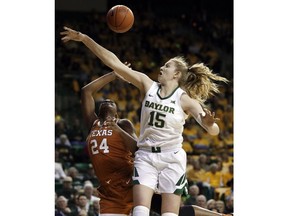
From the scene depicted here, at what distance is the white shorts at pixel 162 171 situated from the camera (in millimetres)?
5883

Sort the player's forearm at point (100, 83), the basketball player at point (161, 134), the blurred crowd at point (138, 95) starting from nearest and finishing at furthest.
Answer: the basketball player at point (161, 134)
the player's forearm at point (100, 83)
the blurred crowd at point (138, 95)

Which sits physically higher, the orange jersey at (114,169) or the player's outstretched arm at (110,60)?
the player's outstretched arm at (110,60)

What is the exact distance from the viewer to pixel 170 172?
5938 mm

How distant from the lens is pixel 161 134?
593 centimetres

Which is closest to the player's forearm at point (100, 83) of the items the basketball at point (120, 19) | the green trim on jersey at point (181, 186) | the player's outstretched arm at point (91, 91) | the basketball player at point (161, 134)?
the player's outstretched arm at point (91, 91)

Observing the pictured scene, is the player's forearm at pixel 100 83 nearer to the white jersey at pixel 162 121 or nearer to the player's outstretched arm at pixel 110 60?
the player's outstretched arm at pixel 110 60

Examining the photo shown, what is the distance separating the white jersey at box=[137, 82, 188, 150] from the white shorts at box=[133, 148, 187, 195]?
80 mm

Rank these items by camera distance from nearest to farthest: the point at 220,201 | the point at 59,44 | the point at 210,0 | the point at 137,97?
the point at 220,201, the point at 137,97, the point at 59,44, the point at 210,0

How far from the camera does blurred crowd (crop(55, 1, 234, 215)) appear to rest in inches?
412

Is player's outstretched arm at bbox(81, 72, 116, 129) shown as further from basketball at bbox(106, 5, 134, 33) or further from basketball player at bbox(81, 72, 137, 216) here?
basketball at bbox(106, 5, 134, 33)

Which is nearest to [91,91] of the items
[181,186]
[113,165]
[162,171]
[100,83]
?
[100,83]
